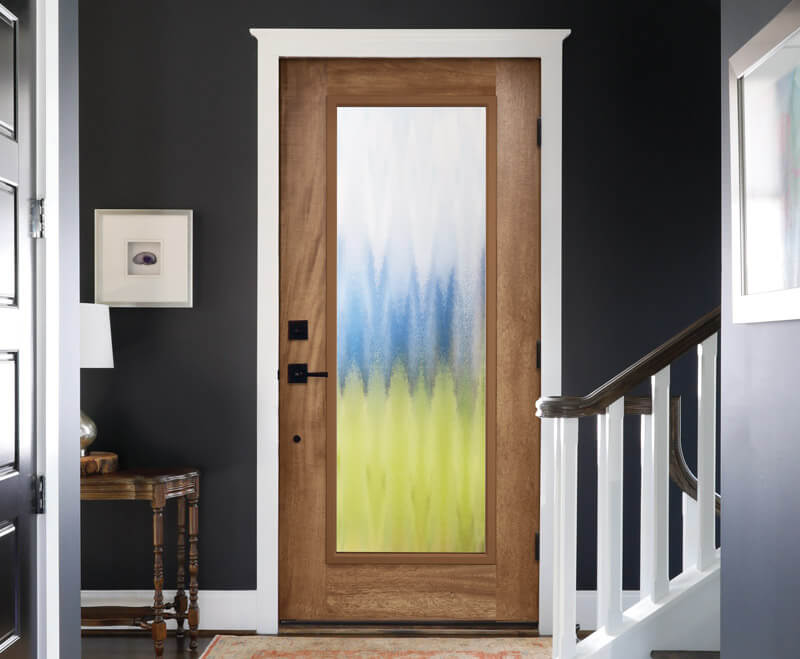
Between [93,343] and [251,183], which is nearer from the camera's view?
[93,343]

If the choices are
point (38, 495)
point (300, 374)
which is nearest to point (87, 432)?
point (300, 374)

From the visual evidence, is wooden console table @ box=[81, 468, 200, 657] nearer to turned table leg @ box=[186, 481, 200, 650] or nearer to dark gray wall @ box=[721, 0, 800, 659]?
turned table leg @ box=[186, 481, 200, 650]

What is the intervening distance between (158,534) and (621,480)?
175 cm

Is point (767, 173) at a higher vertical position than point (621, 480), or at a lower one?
higher

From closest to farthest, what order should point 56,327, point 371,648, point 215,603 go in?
point 56,327 < point 371,648 < point 215,603

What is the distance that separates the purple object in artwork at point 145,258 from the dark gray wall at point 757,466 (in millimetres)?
2410

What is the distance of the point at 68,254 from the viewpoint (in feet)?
6.63

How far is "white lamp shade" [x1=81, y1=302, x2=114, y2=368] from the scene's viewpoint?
298 centimetres

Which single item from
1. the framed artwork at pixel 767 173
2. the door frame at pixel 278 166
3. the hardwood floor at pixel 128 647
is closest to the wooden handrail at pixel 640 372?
the framed artwork at pixel 767 173

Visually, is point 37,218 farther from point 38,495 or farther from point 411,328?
point 411,328

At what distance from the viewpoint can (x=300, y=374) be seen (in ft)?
11.1

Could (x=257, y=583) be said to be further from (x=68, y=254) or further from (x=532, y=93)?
(x=532, y=93)

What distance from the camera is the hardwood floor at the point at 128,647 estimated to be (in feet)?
9.92

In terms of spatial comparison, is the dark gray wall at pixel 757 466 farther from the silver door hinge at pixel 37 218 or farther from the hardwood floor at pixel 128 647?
the hardwood floor at pixel 128 647
